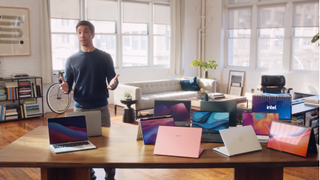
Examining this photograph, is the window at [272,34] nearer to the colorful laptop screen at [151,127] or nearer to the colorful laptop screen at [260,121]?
the colorful laptop screen at [260,121]

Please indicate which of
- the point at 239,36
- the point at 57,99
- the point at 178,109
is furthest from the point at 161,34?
the point at 178,109

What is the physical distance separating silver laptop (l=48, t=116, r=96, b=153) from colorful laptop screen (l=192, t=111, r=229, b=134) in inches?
35.4

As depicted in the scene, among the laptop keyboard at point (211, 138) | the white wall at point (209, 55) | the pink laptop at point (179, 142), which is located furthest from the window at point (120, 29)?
the pink laptop at point (179, 142)

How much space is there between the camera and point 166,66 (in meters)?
10.6

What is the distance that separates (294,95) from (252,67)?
6.17 ft

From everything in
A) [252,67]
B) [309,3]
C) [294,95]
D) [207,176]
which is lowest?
[207,176]

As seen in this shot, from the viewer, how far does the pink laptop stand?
2420 mm

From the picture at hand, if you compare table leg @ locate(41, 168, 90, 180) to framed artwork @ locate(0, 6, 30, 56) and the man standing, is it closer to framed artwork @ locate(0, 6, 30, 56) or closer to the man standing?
the man standing

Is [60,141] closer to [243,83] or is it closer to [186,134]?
[186,134]

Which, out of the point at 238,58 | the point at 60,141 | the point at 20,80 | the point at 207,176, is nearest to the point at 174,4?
the point at 238,58

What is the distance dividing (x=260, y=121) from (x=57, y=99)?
20.7 feet

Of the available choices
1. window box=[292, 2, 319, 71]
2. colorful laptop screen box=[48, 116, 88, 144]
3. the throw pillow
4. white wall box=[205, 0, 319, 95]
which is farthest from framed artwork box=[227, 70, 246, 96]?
colorful laptop screen box=[48, 116, 88, 144]

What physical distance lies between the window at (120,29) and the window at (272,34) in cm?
212

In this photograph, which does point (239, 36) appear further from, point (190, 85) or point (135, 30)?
point (135, 30)
